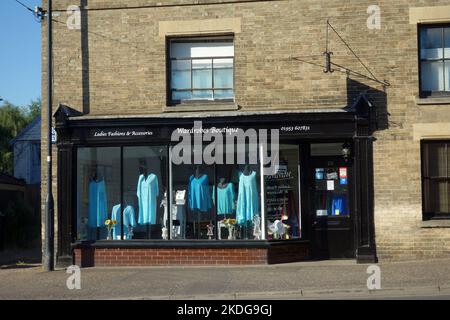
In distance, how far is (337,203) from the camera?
1535cm

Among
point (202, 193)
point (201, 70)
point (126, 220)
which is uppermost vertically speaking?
point (201, 70)

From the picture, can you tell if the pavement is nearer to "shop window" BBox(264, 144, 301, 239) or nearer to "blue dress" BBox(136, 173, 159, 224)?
"shop window" BBox(264, 144, 301, 239)

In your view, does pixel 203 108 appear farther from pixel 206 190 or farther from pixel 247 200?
pixel 247 200

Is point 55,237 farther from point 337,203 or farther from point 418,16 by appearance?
point 418,16

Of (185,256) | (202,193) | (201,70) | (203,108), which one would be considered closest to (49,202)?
(185,256)

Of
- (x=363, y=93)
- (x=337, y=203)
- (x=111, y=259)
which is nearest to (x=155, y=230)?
(x=111, y=259)

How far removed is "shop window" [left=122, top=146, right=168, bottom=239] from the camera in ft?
50.6

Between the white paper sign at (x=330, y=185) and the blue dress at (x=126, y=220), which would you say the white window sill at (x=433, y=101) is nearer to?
the white paper sign at (x=330, y=185)

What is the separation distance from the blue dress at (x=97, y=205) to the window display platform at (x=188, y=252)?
601mm

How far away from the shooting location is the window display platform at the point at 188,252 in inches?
577

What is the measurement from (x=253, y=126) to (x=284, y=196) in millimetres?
1896

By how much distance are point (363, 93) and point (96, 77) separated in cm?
636

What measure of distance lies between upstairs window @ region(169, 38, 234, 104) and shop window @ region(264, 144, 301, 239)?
1.99 meters

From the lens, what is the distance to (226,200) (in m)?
15.2
